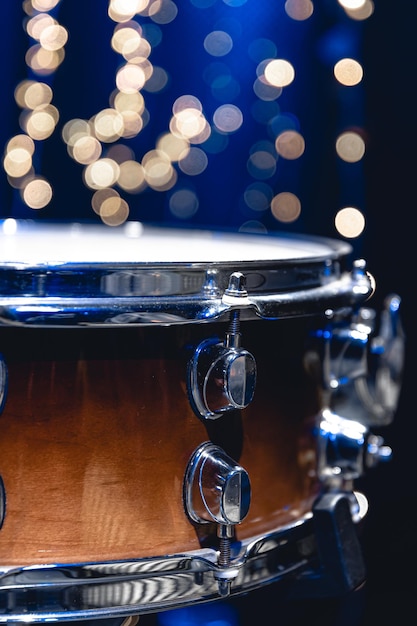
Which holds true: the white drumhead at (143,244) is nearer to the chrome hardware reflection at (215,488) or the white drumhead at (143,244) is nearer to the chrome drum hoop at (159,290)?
the chrome drum hoop at (159,290)

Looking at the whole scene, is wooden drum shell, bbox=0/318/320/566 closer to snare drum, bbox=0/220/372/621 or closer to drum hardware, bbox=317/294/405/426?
snare drum, bbox=0/220/372/621

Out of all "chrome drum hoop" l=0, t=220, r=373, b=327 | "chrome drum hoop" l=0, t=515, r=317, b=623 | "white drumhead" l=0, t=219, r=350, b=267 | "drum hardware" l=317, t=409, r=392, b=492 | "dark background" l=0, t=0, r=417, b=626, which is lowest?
"chrome drum hoop" l=0, t=515, r=317, b=623

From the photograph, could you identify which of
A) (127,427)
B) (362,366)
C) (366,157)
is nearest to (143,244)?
(362,366)

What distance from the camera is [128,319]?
701 millimetres

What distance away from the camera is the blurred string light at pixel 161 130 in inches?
67.2

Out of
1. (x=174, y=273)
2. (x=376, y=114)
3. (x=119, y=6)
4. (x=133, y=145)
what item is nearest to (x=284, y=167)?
(x=376, y=114)

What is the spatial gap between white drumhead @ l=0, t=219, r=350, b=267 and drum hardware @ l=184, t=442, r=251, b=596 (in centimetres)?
25

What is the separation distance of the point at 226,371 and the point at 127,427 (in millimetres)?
113

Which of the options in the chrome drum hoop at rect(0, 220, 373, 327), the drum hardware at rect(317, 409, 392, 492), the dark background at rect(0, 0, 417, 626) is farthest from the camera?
the dark background at rect(0, 0, 417, 626)

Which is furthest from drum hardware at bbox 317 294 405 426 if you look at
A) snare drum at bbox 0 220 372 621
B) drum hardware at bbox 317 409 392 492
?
snare drum at bbox 0 220 372 621

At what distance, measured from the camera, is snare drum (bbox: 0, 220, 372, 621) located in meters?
0.71

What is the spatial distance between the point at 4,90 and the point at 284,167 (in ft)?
2.15

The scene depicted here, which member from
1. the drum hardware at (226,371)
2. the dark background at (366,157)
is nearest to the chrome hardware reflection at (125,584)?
the drum hardware at (226,371)

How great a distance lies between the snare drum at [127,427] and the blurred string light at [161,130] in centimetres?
101
